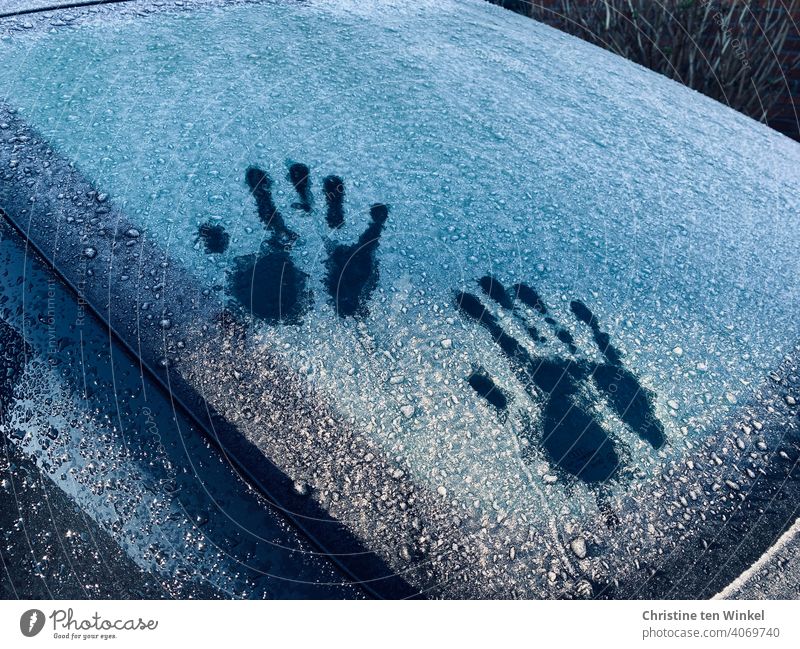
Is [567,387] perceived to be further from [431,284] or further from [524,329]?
[431,284]

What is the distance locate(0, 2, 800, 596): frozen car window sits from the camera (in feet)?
2.55

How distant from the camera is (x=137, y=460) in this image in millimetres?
751

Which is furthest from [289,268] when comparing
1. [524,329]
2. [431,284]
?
[524,329]

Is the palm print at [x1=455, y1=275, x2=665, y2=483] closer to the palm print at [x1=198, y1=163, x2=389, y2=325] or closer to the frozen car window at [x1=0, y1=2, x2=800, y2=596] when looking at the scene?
the frozen car window at [x1=0, y1=2, x2=800, y2=596]

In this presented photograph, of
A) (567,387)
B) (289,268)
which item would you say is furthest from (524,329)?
(289,268)

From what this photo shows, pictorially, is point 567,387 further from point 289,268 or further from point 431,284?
point 289,268

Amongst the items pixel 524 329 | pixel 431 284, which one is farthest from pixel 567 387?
pixel 431 284

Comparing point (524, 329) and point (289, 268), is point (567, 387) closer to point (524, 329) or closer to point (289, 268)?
point (524, 329)

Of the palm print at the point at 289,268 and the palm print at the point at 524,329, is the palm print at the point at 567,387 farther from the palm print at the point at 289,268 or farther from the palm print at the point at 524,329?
the palm print at the point at 289,268

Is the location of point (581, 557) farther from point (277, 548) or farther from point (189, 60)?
point (189, 60)

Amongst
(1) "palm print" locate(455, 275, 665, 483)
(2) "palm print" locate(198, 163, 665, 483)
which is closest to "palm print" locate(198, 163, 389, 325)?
(2) "palm print" locate(198, 163, 665, 483)

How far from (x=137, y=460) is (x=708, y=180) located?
91 cm

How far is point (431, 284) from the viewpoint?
0.88 meters

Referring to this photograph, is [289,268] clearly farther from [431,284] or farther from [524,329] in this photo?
[524,329]
